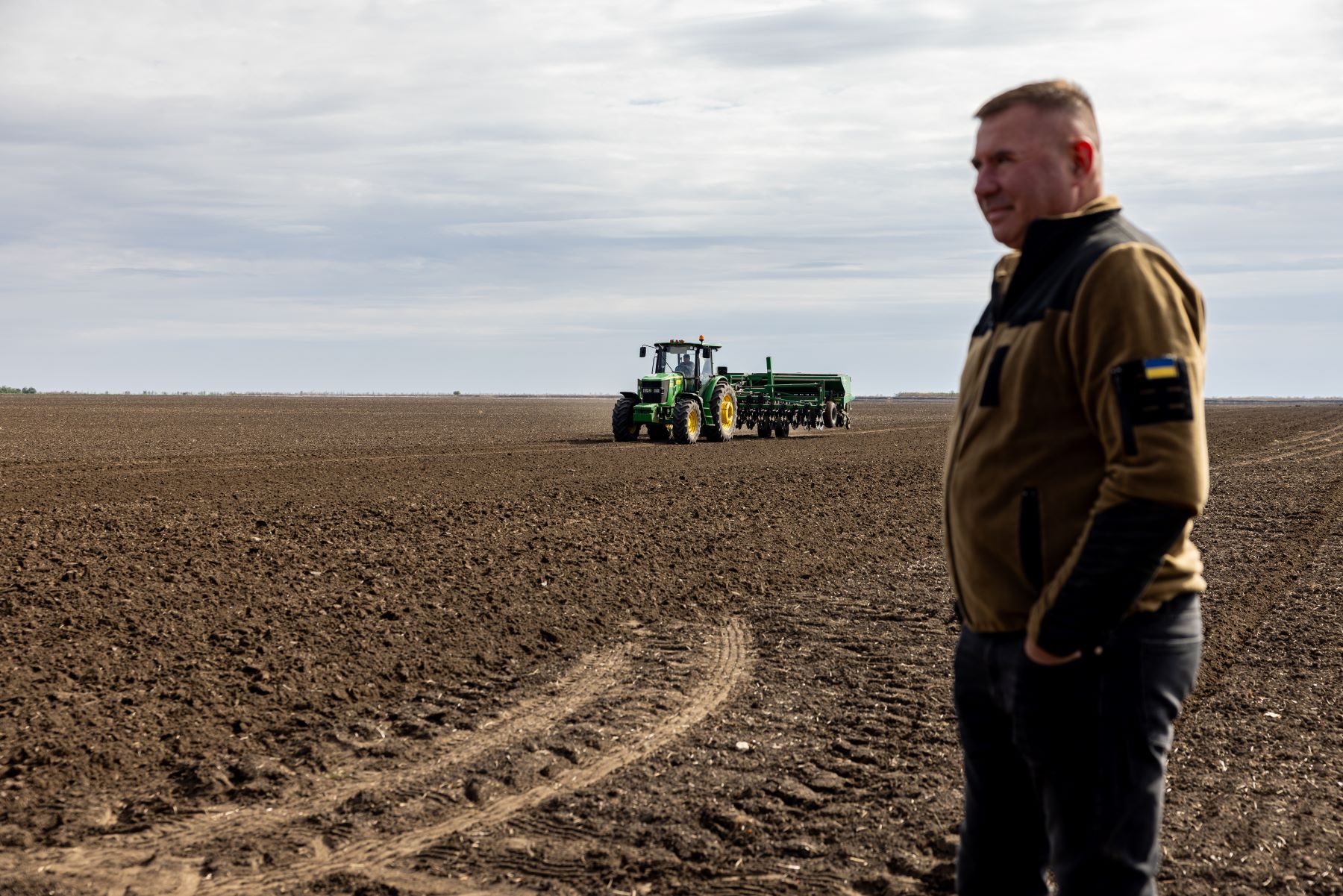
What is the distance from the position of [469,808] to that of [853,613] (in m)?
4.37

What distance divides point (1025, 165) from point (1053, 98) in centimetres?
13

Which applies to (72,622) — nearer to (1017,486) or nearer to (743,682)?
(743,682)

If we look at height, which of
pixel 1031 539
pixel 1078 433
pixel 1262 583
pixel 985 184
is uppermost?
pixel 985 184

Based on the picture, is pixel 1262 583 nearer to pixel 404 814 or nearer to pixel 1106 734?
pixel 404 814

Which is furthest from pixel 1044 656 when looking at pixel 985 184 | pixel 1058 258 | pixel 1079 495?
pixel 985 184

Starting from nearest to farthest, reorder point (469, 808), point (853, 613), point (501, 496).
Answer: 1. point (469, 808)
2. point (853, 613)
3. point (501, 496)

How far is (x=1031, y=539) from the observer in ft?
7.04

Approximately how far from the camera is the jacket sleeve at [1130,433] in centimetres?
194

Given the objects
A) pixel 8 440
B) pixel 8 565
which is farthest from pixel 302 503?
pixel 8 440

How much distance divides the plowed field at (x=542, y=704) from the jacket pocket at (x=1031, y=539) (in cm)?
223

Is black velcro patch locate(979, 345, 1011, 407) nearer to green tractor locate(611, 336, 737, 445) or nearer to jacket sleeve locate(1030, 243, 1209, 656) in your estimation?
jacket sleeve locate(1030, 243, 1209, 656)

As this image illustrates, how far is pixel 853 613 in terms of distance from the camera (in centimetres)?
860

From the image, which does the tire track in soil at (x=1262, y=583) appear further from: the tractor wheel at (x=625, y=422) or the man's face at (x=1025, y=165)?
the tractor wheel at (x=625, y=422)

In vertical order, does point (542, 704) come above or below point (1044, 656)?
below
